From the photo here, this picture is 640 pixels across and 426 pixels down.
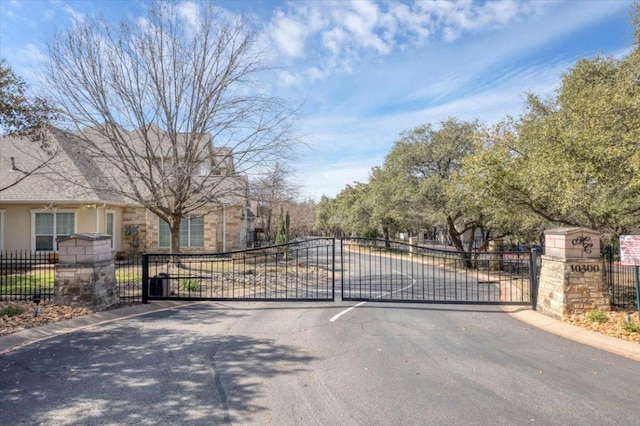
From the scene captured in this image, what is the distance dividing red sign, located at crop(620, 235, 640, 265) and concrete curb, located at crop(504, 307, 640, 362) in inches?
56.3

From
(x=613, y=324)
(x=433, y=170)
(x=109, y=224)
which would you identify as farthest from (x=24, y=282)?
(x=433, y=170)

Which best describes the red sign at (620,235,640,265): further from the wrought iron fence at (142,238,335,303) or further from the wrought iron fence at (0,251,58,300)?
the wrought iron fence at (0,251,58,300)

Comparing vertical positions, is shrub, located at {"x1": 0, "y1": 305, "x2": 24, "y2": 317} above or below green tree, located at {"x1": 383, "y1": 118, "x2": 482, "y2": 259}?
below

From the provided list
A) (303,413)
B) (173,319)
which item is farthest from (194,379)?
(173,319)

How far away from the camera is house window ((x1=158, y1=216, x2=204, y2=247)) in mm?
19531

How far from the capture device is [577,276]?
7.17m

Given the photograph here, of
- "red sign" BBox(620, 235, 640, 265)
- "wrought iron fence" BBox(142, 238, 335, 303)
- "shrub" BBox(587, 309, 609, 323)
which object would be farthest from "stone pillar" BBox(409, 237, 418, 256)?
"red sign" BBox(620, 235, 640, 265)

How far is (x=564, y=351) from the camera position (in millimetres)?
5414

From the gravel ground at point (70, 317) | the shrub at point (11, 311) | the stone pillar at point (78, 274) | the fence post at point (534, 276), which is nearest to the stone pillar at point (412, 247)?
the fence post at point (534, 276)

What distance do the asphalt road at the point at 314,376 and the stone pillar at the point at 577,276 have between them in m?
1.08

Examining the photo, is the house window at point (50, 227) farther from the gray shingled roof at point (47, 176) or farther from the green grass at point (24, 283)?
the green grass at point (24, 283)

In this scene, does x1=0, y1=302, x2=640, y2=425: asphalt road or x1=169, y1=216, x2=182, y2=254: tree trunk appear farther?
x1=169, y1=216, x2=182, y2=254: tree trunk

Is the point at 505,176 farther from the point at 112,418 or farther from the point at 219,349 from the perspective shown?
the point at 112,418

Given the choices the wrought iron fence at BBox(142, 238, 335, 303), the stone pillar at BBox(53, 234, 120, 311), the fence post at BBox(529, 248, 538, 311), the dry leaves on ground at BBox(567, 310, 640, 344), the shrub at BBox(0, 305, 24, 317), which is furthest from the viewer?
the wrought iron fence at BBox(142, 238, 335, 303)
